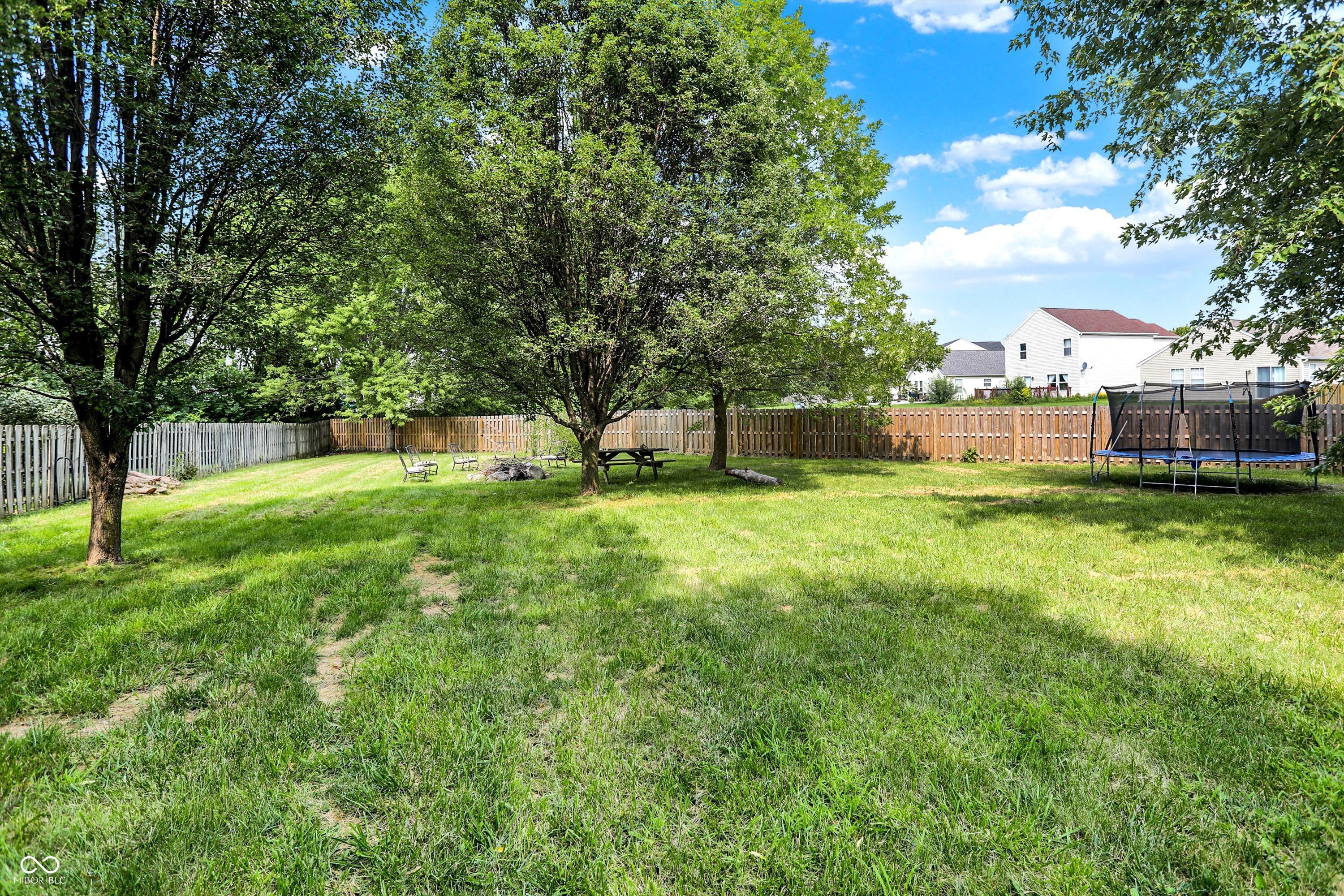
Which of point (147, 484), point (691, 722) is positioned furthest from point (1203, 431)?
point (147, 484)

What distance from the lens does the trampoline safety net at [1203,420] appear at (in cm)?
1061

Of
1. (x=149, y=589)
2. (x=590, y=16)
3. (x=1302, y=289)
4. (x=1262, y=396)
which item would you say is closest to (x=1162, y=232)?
(x=1302, y=289)

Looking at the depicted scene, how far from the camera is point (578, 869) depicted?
1836mm

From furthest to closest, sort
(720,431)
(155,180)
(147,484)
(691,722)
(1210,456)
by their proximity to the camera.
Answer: (720,431) → (147,484) → (1210,456) → (155,180) → (691,722)

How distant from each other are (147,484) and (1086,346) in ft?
161

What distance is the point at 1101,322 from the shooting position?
41781mm

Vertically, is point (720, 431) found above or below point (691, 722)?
above

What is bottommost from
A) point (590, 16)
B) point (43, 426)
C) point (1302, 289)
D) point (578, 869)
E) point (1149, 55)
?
point (578, 869)

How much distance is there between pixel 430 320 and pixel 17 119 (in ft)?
16.0

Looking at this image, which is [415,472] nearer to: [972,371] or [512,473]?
[512,473]

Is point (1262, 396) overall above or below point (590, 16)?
below

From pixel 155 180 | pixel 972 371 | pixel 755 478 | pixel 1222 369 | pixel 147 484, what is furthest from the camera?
pixel 972 371

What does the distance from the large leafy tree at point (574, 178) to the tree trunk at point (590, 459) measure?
66 centimetres

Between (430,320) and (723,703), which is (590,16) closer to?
(430,320)
